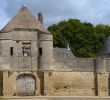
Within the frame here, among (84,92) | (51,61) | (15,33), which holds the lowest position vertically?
(84,92)

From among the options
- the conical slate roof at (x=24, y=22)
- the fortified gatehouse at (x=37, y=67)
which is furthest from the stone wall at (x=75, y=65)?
the conical slate roof at (x=24, y=22)

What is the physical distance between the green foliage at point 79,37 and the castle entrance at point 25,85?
2605 centimetres

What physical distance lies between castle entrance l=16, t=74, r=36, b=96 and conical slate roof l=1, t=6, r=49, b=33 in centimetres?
434

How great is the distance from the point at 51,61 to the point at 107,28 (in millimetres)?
31059

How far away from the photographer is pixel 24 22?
41.3m

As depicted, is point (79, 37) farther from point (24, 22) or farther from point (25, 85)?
point (25, 85)

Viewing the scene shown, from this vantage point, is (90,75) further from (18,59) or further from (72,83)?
(18,59)

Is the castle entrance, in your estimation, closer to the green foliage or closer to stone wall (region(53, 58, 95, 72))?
stone wall (region(53, 58, 95, 72))

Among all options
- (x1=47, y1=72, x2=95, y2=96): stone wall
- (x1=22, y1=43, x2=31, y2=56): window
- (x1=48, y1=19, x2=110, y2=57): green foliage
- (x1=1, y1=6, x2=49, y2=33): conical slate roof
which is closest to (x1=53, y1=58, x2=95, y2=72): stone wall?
(x1=47, y1=72, x2=95, y2=96): stone wall

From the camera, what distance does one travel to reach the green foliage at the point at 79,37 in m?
67.2

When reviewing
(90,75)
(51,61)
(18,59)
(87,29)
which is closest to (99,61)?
(90,75)

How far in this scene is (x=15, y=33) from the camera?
134 ft

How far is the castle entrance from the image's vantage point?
1607 inches

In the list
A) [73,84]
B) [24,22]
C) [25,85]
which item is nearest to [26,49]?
[24,22]
